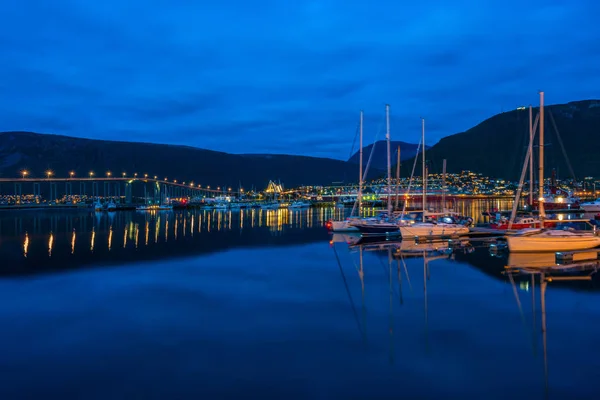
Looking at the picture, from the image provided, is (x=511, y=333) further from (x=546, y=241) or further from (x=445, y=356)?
(x=546, y=241)

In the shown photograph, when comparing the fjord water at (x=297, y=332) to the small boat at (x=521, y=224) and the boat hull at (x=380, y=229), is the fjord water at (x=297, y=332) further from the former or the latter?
the boat hull at (x=380, y=229)

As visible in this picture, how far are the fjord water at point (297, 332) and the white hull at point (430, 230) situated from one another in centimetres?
902

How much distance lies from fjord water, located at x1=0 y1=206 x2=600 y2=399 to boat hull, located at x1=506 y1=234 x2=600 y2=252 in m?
2.27

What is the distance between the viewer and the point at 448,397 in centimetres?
786

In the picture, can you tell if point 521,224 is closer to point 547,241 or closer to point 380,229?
point 547,241

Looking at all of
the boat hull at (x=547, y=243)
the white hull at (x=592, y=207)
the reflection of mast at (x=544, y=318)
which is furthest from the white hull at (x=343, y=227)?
the white hull at (x=592, y=207)

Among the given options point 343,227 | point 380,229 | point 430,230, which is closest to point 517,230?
point 430,230

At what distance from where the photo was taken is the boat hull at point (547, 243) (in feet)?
76.7

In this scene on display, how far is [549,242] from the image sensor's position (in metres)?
23.4

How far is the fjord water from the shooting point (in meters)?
8.45

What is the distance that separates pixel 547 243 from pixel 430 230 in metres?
8.60

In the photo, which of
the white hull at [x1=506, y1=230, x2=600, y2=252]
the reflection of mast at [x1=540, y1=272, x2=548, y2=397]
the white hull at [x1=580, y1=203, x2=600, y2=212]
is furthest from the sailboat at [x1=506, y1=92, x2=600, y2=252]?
the white hull at [x1=580, y1=203, x2=600, y2=212]

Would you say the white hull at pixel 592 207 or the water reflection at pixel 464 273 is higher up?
the white hull at pixel 592 207

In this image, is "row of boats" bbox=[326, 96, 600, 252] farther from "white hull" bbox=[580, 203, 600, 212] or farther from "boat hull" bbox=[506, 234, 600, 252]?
"white hull" bbox=[580, 203, 600, 212]
